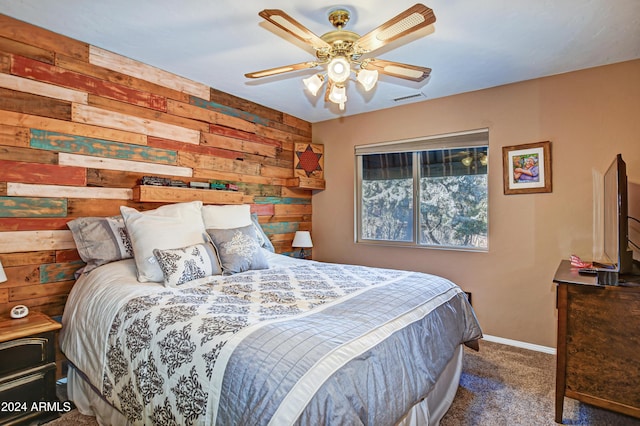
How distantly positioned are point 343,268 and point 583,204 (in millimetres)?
2076

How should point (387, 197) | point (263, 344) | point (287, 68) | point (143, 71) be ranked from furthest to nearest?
point (387, 197), point (143, 71), point (287, 68), point (263, 344)

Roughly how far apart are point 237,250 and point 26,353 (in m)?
1.28

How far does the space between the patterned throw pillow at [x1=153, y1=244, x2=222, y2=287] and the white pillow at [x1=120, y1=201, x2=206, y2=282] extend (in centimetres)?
9

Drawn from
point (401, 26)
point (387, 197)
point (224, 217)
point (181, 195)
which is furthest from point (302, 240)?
point (401, 26)

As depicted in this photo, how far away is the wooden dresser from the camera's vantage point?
175 centimetres

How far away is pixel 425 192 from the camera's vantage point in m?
3.70

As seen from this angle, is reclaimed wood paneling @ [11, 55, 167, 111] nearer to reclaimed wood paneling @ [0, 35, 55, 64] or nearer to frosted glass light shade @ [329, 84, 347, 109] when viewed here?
reclaimed wood paneling @ [0, 35, 55, 64]

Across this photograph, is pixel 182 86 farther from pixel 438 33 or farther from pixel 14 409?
pixel 14 409

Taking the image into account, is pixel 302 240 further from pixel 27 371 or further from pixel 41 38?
pixel 41 38

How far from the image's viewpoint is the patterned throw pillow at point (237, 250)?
2377 millimetres

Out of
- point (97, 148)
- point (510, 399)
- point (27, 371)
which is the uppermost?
point (97, 148)

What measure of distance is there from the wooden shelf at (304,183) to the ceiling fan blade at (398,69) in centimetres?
207

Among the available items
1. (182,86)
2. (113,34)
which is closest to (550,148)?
(182,86)

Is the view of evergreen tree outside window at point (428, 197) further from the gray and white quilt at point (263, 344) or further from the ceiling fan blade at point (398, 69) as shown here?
the ceiling fan blade at point (398, 69)
